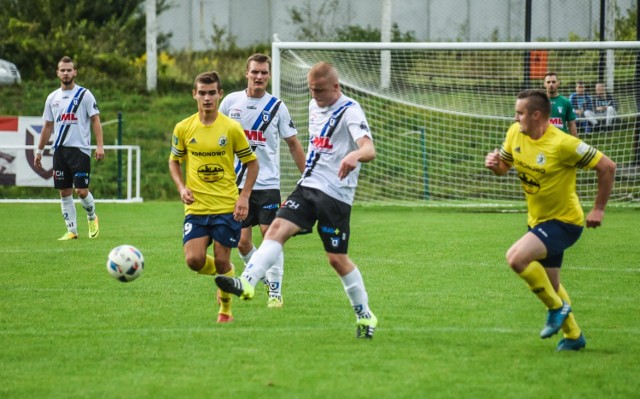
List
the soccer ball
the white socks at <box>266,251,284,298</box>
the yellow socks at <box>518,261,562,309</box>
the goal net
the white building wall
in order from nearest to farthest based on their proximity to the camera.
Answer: the yellow socks at <box>518,261,562,309</box>, the soccer ball, the white socks at <box>266,251,284,298</box>, the goal net, the white building wall

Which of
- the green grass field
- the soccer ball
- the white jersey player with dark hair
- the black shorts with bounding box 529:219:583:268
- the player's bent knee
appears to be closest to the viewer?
the green grass field

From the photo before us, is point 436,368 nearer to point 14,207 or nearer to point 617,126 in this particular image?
point 617,126

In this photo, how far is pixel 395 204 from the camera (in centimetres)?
2078

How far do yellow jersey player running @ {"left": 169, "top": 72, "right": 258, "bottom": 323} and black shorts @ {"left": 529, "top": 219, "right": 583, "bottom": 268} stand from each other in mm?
2355

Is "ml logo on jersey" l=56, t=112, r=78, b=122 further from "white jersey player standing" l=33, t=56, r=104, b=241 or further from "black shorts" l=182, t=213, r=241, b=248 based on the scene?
"black shorts" l=182, t=213, r=241, b=248

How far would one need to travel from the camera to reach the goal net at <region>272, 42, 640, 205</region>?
65.6 ft

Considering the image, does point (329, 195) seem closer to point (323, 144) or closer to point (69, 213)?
point (323, 144)

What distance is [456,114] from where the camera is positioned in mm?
21000

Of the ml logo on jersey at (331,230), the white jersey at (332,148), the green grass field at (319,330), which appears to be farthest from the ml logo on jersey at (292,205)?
the green grass field at (319,330)

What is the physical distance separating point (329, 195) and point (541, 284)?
1.64m

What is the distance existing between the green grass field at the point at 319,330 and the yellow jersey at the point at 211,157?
0.94 m

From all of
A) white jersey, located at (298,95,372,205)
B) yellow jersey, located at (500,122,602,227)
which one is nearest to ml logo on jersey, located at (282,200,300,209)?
white jersey, located at (298,95,372,205)

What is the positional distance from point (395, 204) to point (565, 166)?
1376cm

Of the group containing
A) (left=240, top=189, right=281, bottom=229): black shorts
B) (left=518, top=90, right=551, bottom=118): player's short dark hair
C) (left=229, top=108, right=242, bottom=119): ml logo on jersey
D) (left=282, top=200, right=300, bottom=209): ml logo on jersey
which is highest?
(left=518, top=90, right=551, bottom=118): player's short dark hair
